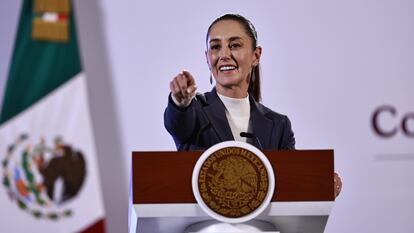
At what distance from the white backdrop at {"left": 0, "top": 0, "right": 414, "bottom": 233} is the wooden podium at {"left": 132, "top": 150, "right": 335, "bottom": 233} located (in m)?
1.21

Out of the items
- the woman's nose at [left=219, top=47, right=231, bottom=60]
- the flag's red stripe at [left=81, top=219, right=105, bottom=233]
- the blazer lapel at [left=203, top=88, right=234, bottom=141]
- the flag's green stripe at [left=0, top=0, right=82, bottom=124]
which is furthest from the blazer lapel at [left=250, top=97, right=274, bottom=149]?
the flag's green stripe at [left=0, top=0, right=82, bottom=124]

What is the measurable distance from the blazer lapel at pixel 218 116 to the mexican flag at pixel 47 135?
2.11 feet

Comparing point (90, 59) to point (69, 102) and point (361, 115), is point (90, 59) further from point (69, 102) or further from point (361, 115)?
point (361, 115)

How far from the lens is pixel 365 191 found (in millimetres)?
4969

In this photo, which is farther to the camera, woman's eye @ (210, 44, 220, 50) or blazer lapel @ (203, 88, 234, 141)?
woman's eye @ (210, 44, 220, 50)

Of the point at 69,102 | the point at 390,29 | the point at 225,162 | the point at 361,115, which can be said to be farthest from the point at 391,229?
the point at 69,102

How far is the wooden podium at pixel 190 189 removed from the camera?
11.3ft

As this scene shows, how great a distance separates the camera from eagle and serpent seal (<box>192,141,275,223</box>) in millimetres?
3467

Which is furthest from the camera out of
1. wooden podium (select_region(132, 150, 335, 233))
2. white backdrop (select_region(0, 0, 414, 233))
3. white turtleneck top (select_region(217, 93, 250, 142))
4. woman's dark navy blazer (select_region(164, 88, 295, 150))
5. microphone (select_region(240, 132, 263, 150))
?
white backdrop (select_region(0, 0, 414, 233))

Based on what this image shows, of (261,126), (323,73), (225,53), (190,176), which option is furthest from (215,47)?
(323,73)

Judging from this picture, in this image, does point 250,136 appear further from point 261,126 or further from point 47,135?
point 47,135

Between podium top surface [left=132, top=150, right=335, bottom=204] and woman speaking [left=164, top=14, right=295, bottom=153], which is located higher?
woman speaking [left=164, top=14, right=295, bottom=153]

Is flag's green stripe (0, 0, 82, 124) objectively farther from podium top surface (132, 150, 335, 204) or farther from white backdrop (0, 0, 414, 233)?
white backdrop (0, 0, 414, 233)

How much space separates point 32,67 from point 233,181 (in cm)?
98
